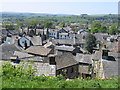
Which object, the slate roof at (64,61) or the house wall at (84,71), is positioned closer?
the slate roof at (64,61)

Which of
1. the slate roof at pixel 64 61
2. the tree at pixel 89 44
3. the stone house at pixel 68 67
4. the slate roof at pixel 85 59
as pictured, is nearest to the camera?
the stone house at pixel 68 67

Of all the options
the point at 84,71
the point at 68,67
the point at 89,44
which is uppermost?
the point at 68,67

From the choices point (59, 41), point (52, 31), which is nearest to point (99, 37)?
point (52, 31)

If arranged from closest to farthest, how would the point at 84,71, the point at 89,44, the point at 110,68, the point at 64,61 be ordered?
the point at 110,68 < the point at 64,61 < the point at 84,71 < the point at 89,44

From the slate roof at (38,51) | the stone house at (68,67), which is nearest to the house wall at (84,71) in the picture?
the stone house at (68,67)

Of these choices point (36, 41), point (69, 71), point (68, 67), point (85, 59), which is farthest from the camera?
point (36, 41)

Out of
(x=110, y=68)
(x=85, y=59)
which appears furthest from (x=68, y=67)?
→ (x=85, y=59)

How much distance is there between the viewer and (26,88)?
805cm

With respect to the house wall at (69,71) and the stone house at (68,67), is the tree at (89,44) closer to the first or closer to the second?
the stone house at (68,67)

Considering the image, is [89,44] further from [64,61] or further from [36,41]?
[64,61]

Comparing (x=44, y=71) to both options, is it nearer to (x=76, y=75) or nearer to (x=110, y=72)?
(x=110, y=72)

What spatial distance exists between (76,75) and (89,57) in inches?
300

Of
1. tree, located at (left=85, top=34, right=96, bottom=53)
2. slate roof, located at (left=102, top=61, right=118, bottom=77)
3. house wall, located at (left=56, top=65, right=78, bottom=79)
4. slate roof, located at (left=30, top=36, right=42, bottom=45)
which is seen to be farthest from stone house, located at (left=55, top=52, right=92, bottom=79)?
tree, located at (left=85, top=34, right=96, bottom=53)

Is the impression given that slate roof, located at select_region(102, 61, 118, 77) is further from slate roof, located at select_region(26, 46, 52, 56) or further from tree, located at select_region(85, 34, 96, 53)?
tree, located at select_region(85, 34, 96, 53)
